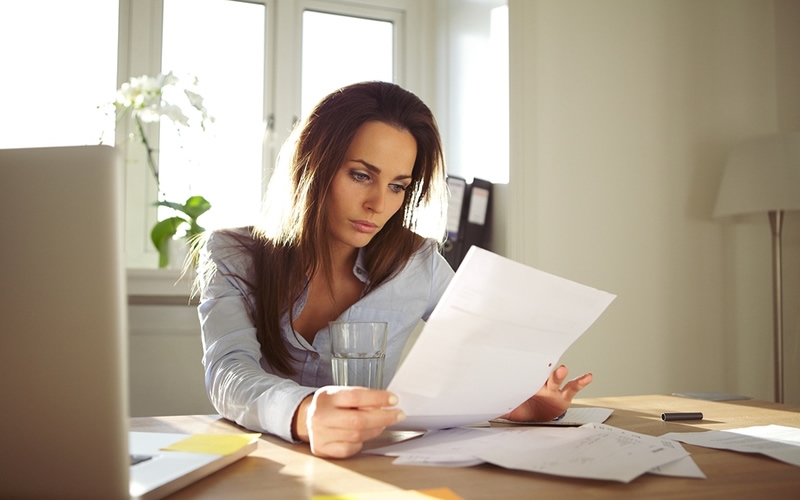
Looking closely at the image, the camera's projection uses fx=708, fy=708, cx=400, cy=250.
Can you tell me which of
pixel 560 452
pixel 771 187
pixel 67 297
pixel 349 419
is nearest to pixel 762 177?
pixel 771 187

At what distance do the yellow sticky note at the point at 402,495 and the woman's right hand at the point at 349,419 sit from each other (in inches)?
5.3

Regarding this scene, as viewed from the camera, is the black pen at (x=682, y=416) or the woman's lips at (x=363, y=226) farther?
the woman's lips at (x=363, y=226)

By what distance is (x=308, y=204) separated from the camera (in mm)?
1322

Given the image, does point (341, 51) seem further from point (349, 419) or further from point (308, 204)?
point (349, 419)

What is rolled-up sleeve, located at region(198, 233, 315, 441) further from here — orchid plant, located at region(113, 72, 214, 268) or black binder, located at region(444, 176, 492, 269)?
black binder, located at region(444, 176, 492, 269)

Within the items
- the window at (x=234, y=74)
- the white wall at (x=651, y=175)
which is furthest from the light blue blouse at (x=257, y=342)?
the window at (x=234, y=74)

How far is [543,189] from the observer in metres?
2.42

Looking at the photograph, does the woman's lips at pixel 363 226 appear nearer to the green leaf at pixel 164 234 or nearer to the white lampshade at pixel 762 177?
the green leaf at pixel 164 234

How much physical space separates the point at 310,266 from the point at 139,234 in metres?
1.37

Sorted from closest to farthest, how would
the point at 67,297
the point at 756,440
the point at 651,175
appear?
1. the point at 67,297
2. the point at 756,440
3. the point at 651,175

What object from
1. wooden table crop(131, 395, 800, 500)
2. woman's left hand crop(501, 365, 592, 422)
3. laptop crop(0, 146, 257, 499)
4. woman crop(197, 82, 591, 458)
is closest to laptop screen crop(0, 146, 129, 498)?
laptop crop(0, 146, 257, 499)

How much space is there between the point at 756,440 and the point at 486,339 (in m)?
0.36

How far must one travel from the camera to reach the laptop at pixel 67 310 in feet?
1.55

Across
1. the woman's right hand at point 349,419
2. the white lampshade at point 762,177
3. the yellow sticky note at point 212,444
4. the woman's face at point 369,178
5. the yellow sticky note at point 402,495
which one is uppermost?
the white lampshade at point 762,177
